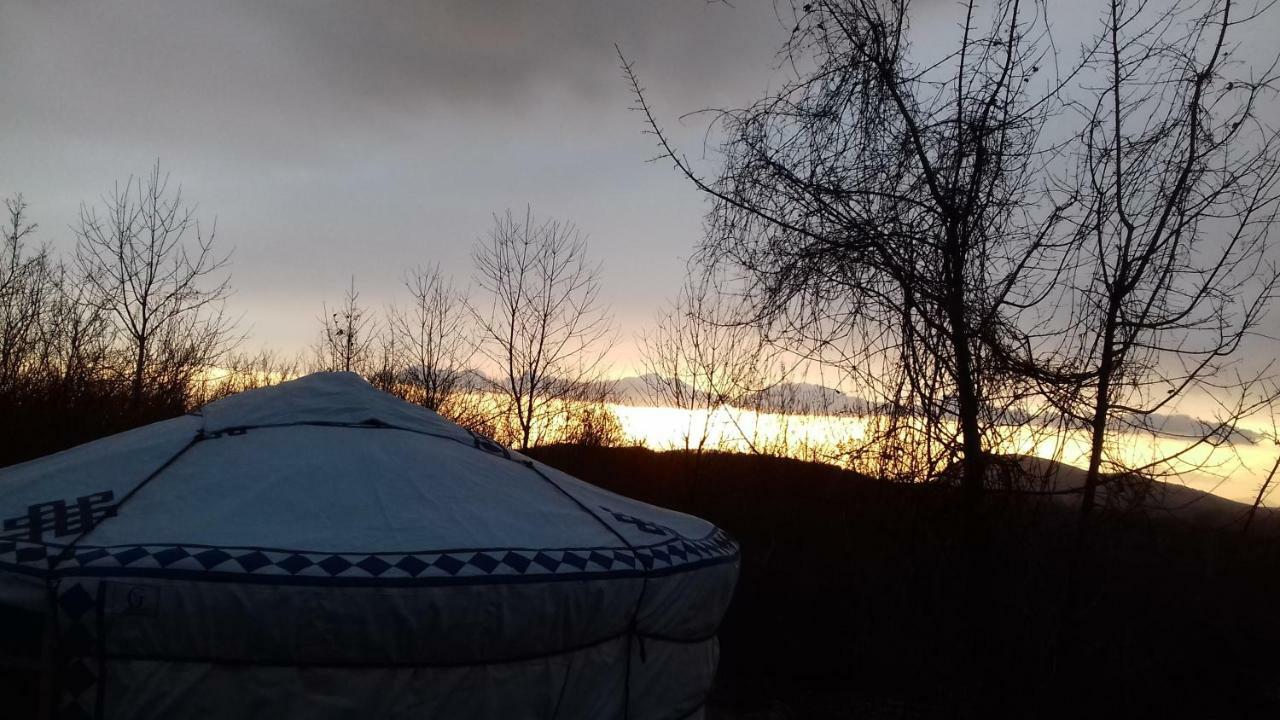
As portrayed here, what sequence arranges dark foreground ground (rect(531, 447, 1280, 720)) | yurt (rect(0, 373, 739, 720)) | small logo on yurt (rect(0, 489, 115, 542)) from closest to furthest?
yurt (rect(0, 373, 739, 720)), small logo on yurt (rect(0, 489, 115, 542)), dark foreground ground (rect(531, 447, 1280, 720))

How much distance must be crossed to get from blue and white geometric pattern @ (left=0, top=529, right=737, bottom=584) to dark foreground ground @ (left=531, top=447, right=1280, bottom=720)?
2.64 metres

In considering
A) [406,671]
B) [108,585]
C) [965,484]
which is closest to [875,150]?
[965,484]

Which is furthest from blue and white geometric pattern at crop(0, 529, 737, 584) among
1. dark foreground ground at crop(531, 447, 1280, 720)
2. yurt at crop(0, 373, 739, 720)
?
dark foreground ground at crop(531, 447, 1280, 720)

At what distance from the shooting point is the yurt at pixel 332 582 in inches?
80.9

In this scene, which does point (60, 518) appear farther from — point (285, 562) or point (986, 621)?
point (986, 621)

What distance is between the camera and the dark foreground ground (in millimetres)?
4363

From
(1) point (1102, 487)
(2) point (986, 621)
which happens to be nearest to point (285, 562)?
(2) point (986, 621)

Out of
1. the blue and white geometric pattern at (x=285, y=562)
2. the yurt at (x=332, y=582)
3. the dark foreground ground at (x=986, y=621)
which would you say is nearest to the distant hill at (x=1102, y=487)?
the dark foreground ground at (x=986, y=621)

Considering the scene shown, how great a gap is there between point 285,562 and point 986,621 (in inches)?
146

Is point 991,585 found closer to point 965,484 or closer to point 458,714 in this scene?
point 965,484

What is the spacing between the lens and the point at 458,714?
2.27m

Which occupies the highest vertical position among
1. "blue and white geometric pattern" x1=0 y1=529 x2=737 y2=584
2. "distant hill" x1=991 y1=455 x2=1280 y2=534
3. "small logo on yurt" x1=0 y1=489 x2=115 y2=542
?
"distant hill" x1=991 y1=455 x2=1280 y2=534

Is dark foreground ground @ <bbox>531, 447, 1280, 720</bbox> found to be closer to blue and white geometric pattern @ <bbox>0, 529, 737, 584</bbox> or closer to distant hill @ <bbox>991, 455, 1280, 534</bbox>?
distant hill @ <bbox>991, 455, 1280, 534</bbox>

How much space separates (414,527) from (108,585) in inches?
28.5
